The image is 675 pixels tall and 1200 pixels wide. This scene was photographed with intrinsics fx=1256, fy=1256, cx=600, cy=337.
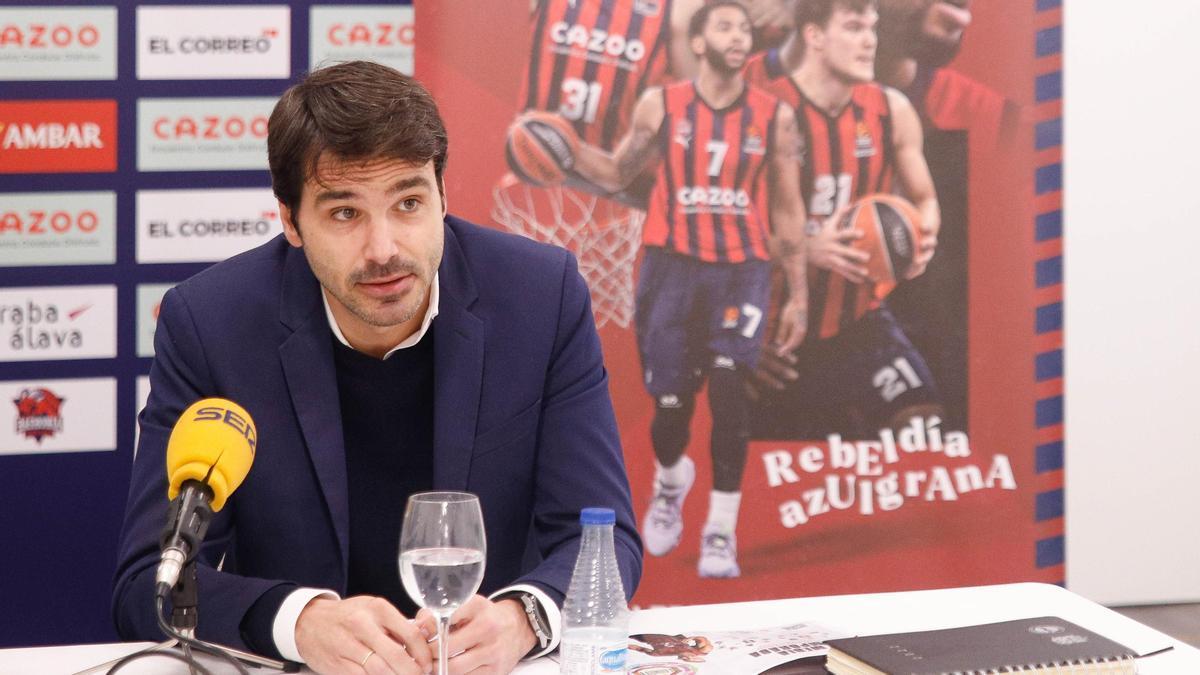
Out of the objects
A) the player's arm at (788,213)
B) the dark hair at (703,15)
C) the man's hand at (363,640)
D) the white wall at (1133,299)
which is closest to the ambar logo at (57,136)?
the dark hair at (703,15)

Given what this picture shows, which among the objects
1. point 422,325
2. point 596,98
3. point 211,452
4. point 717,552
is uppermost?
point 596,98

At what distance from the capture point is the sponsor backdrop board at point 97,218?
3217 millimetres

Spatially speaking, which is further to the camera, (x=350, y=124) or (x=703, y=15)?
(x=703, y=15)

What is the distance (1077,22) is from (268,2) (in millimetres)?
2276

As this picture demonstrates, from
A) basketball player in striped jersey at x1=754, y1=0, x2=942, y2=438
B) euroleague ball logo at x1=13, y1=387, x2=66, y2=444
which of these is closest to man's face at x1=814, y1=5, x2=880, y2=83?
basketball player in striped jersey at x1=754, y1=0, x2=942, y2=438

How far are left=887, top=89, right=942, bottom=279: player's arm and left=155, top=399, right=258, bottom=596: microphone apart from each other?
264 cm

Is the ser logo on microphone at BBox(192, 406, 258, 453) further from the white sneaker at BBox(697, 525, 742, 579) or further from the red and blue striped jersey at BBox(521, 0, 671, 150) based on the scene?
the white sneaker at BBox(697, 525, 742, 579)

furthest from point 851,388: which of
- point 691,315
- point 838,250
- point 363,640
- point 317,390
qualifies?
point 363,640

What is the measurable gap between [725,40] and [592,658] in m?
2.43

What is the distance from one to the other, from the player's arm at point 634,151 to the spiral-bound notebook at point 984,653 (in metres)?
2.14

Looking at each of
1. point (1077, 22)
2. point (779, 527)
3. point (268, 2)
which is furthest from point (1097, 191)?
point (268, 2)

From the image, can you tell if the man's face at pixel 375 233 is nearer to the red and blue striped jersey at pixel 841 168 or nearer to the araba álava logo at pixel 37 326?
the araba álava logo at pixel 37 326

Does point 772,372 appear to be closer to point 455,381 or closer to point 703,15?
point 703,15

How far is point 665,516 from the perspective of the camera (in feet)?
11.6
